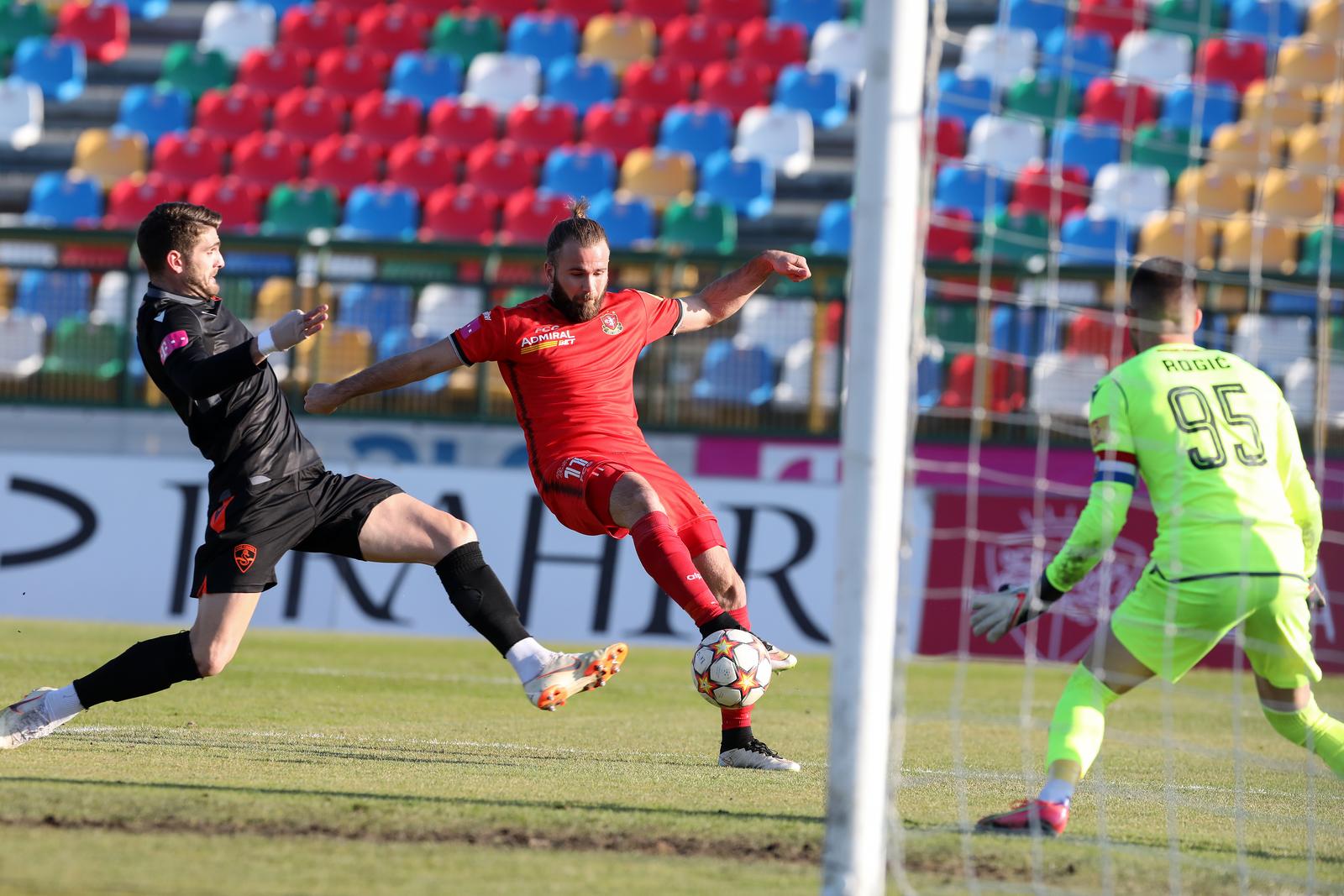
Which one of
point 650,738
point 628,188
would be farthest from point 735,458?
point 650,738

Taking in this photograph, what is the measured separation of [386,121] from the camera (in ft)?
64.8

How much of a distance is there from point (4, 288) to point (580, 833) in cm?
1135

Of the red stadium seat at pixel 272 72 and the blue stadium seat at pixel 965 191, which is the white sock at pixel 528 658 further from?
the red stadium seat at pixel 272 72

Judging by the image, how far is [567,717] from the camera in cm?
816

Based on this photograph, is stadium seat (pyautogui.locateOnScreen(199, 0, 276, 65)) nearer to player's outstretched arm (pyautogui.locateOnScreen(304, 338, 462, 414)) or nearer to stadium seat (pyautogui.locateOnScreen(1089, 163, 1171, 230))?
stadium seat (pyautogui.locateOnScreen(1089, 163, 1171, 230))

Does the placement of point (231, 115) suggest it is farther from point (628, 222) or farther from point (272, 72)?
point (628, 222)

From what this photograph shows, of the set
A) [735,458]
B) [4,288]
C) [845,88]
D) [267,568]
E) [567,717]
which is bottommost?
[567,717]

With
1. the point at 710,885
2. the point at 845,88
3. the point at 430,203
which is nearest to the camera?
the point at 710,885

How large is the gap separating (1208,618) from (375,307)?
33.6 feet

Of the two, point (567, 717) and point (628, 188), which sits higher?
point (628, 188)

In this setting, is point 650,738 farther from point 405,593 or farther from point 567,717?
point 405,593

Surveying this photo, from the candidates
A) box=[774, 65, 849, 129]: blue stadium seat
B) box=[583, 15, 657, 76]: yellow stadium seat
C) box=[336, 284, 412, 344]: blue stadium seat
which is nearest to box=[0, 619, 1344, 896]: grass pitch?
box=[336, 284, 412, 344]: blue stadium seat

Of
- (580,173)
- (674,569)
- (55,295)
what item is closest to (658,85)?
(580,173)

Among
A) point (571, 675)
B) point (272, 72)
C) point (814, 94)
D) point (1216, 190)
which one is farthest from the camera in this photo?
point (272, 72)
